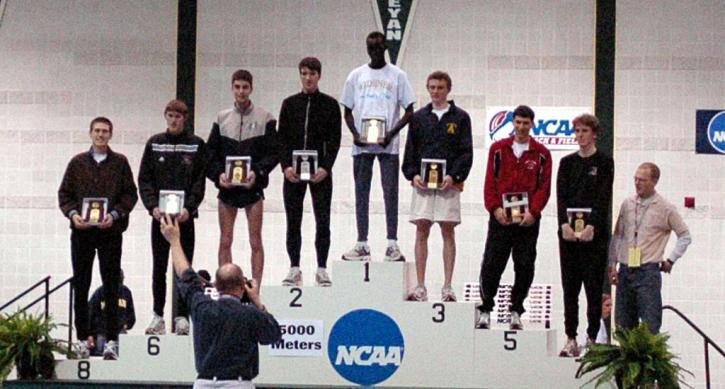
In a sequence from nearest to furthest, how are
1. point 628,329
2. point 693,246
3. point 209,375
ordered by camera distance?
point 209,375 → point 628,329 → point 693,246

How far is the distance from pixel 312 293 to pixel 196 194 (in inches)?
48.4

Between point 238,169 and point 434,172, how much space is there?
1594 mm

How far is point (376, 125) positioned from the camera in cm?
1102

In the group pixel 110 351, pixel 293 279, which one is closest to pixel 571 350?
pixel 293 279

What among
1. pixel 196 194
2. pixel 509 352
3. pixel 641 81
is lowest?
pixel 509 352

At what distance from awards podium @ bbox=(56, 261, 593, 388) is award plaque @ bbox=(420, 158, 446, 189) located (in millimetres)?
695

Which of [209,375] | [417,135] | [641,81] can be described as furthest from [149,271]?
[209,375]

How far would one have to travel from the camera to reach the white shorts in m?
11.0

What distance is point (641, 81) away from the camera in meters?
14.4

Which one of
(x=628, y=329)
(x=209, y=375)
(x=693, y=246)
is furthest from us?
(x=693, y=246)

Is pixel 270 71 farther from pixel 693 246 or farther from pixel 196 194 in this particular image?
pixel 693 246

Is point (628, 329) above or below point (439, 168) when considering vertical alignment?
below

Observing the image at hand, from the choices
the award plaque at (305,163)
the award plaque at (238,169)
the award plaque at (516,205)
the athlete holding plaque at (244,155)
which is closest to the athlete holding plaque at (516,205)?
the award plaque at (516,205)

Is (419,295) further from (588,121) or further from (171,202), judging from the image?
(171,202)
